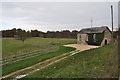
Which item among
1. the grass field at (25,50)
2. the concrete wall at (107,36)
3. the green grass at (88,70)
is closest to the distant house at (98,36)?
the concrete wall at (107,36)

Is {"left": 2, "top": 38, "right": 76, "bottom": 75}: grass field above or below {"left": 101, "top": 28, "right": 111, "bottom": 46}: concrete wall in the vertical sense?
below

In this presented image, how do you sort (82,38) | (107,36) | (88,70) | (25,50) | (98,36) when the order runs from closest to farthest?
(88,70)
(25,50)
(107,36)
(98,36)
(82,38)

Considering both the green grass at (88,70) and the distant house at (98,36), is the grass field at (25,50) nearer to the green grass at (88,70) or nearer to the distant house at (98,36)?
the green grass at (88,70)

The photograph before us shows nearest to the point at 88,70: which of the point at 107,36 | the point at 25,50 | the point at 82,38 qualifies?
the point at 25,50

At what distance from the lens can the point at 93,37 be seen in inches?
765

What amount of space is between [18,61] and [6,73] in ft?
8.63

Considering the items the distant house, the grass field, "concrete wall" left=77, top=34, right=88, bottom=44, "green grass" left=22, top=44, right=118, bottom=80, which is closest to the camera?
"green grass" left=22, top=44, right=118, bottom=80

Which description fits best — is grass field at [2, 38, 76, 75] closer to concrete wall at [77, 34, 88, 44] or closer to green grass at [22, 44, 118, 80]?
green grass at [22, 44, 118, 80]

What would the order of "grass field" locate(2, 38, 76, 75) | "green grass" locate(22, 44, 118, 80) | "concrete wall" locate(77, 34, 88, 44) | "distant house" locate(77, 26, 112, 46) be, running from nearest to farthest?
1. "green grass" locate(22, 44, 118, 80)
2. "grass field" locate(2, 38, 76, 75)
3. "distant house" locate(77, 26, 112, 46)
4. "concrete wall" locate(77, 34, 88, 44)

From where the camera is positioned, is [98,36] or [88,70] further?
[98,36]

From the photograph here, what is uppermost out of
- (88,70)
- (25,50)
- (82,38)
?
(82,38)

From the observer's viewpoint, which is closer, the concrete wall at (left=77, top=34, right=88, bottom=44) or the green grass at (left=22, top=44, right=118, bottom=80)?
the green grass at (left=22, top=44, right=118, bottom=80)

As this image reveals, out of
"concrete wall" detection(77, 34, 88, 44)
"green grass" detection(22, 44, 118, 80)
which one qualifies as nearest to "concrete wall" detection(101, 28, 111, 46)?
"concrete wall" detection(77, 34, 88, 44)

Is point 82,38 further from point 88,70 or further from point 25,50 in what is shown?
point 88,70
